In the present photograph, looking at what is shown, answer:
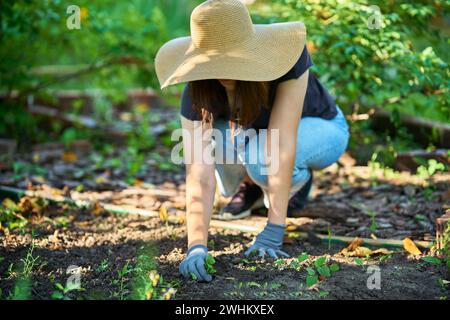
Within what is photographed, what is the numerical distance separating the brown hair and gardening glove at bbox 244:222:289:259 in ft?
1.57

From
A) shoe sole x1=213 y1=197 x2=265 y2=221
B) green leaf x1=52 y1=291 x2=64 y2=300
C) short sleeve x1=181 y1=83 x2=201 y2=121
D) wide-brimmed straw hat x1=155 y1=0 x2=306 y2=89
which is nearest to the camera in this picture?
green leaf x1=52 y1=291 x2=64 y2=300

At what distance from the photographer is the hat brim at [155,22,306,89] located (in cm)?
237

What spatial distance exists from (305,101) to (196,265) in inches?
43.5

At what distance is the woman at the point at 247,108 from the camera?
2381mm

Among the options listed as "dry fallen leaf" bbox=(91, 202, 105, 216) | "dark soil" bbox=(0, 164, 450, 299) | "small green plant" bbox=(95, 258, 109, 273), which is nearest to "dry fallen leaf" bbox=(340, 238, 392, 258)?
"dark soil" bbox=(0, 164, 450, 299)

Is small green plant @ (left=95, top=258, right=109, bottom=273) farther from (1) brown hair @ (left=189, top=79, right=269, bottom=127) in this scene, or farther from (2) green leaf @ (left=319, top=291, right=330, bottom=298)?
(2) green leaf @ (left=319, top=291, right=330, bottom=298)

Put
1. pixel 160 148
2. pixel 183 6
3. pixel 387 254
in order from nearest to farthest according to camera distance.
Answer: pixel 387 254
pixel 160 148
pixel 183 6

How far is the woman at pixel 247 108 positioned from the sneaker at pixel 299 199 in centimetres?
14

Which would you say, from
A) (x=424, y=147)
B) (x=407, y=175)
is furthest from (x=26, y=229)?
(x=424, y=147)

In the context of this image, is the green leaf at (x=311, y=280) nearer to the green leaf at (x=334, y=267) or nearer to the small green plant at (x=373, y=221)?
the green leaf at (x=334, y=267)

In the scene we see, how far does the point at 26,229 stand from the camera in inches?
116

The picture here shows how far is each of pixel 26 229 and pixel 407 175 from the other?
2212 millimetres

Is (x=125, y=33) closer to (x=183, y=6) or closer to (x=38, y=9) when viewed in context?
(x=38, y=9)

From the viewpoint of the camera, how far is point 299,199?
10.6ft
